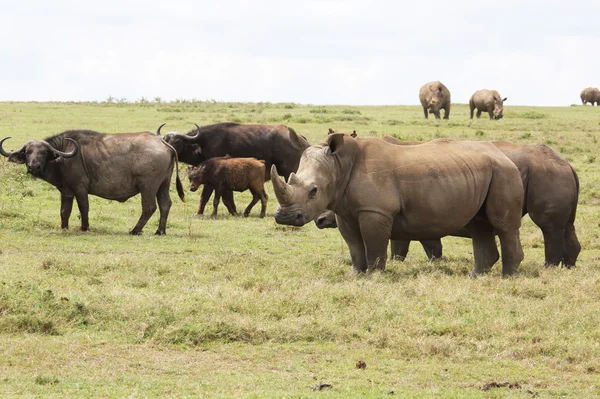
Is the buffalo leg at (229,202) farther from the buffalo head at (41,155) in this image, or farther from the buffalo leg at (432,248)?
the buffalo leg at (432,248)

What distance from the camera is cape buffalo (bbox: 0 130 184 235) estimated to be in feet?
49.6

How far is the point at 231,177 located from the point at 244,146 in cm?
237

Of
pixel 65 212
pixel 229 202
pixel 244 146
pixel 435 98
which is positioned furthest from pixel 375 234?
pixel 435 98

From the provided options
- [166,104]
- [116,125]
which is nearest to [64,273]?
[116,125]

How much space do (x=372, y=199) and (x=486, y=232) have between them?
1.84 meters

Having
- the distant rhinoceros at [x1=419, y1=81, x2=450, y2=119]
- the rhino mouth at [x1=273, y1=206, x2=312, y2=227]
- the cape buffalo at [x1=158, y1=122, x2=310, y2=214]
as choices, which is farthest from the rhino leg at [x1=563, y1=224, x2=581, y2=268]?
the distant rhinoceros at [x1=419, y1=81, x2=450, y2=119]

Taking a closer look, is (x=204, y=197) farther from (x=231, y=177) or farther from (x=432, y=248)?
(x=432, y=248)

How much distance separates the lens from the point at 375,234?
10.9m

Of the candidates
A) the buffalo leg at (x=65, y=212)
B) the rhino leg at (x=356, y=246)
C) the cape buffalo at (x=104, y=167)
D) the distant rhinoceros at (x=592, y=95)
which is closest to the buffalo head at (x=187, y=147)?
the cape buffalo at (x=104, y=167)

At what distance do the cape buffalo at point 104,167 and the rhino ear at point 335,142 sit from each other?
193 inches

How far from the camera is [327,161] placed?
35.6ft

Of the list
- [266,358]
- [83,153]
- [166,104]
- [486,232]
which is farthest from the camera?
[166,104]

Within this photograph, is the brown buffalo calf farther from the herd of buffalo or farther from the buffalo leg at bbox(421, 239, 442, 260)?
the herd of buffalo

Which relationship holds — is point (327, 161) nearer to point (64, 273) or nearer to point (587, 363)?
point (64, 273)
